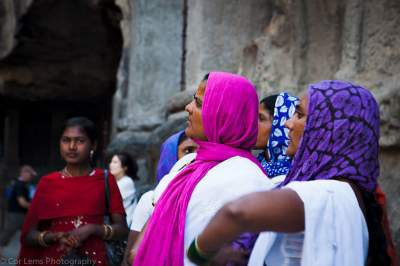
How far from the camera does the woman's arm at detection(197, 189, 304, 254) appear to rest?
157cm

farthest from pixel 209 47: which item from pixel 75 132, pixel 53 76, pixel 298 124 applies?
pixel 53 76

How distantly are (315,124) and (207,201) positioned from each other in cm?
45

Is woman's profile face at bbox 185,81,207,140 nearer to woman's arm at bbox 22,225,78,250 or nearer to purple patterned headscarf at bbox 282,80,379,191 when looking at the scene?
purple patterned headscarf at bbox 282,80,379,191

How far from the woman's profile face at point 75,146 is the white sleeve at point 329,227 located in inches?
74.3

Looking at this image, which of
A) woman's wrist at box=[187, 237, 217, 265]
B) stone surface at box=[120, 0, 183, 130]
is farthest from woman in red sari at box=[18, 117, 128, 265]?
stone surface at box=[120, 0, 183, 130]

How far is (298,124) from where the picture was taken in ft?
6.57

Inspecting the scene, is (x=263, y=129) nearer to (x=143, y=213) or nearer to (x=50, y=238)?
(x=143, y=213)

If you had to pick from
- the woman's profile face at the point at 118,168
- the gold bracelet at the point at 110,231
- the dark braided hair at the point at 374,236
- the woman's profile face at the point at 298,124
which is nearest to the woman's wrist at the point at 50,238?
the gold bracelet at the point at 110,231

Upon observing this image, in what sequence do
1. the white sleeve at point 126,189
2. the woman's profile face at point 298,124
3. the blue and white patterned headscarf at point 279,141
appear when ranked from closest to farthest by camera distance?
1. the woman's profile face at point 298,124
2. the blue and white patterned headscarf at point 279,141
3. the white sleeve at point 126,189

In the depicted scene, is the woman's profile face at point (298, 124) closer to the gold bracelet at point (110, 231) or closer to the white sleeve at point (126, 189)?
the gold bracelet at point (110, 231)

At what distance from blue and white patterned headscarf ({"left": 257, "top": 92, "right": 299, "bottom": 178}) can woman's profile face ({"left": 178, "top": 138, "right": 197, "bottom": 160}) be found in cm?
46

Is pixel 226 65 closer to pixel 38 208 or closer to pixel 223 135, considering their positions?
pixel 38 208

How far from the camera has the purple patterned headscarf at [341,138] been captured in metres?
1.82

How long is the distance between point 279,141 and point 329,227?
984 millimetres
